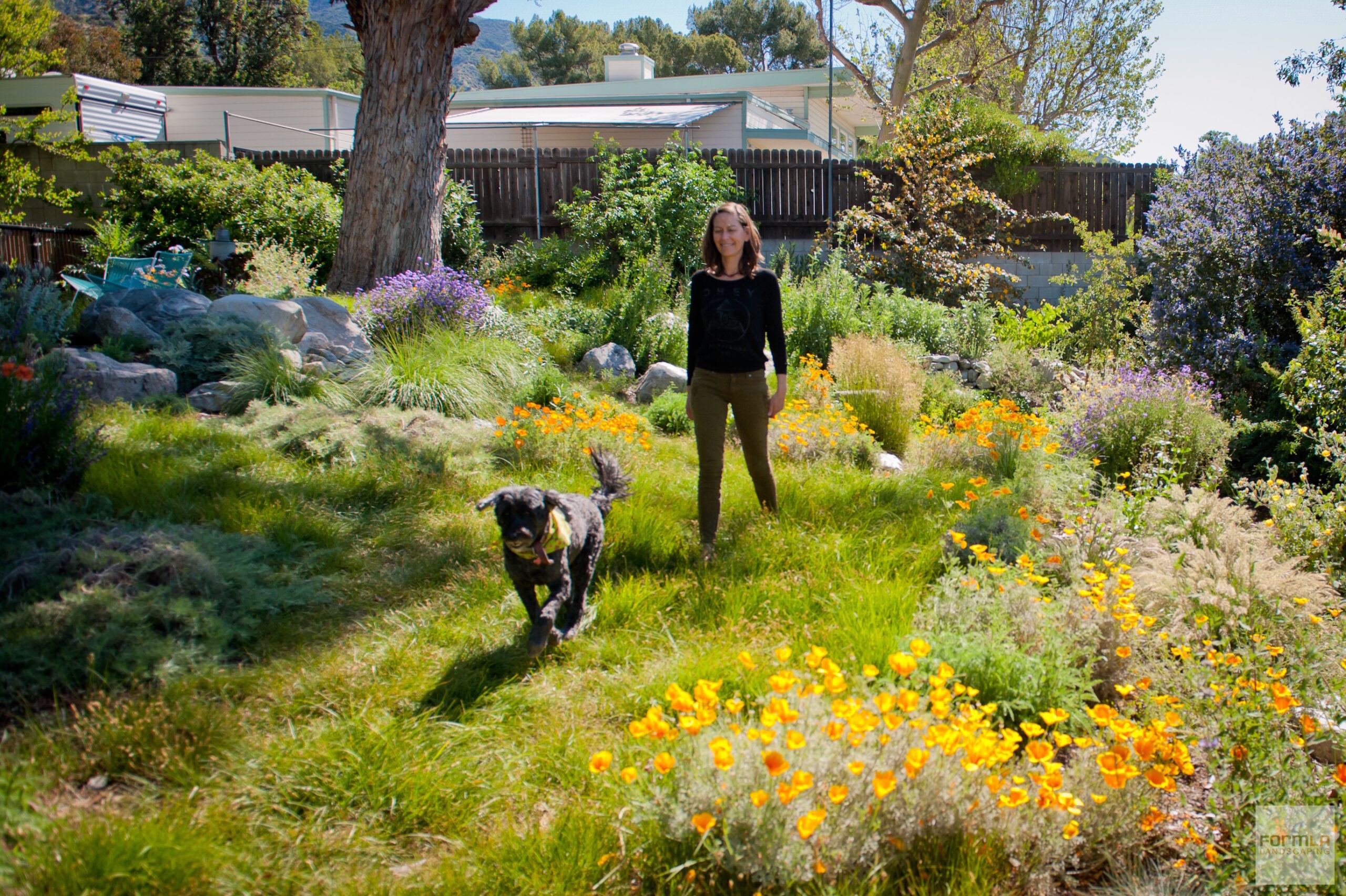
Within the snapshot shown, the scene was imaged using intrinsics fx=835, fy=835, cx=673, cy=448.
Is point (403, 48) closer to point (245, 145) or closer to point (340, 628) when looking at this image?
point (340, 628)

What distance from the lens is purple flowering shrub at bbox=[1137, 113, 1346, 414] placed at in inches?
283

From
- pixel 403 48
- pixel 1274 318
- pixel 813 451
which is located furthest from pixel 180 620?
A: pixel 1274 318

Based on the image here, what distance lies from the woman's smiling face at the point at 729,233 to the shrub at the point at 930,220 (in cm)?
771

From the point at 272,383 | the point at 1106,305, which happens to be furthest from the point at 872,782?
the point at 1106,305

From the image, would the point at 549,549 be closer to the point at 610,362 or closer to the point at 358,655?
the point at 358,655

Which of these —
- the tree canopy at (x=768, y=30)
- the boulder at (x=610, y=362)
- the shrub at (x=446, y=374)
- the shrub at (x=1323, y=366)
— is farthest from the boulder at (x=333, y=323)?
the tree canopy at (x=768, y=30)

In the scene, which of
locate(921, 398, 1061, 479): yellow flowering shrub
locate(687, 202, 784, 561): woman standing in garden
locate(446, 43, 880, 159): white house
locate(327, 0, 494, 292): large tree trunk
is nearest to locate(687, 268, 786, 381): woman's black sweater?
locate(687, 202, 784, 561): woman standing in garden

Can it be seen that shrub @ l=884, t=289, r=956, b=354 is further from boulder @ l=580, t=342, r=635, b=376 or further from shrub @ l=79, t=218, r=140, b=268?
shrub @ l=79, t=218, r=140, b=268

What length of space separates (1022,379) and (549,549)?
6673 mm

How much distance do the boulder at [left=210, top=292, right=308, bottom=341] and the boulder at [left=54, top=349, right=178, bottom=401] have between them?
0.96m

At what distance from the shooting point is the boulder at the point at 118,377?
608cm

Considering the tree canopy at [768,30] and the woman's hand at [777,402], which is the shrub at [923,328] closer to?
the woman's hand at [777,402]

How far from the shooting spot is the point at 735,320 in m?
4.21

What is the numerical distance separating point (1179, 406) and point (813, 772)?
5.19 meters
